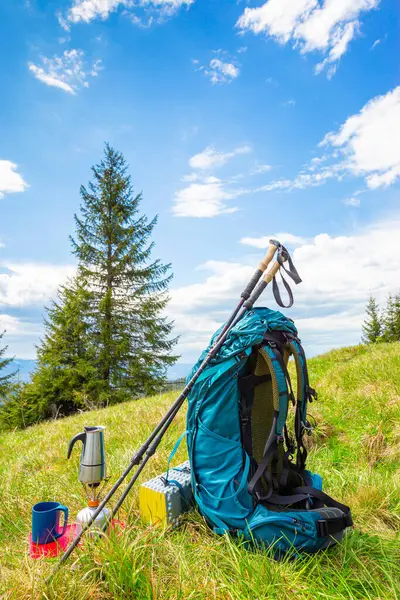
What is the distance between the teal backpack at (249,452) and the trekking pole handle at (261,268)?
6.7 inches

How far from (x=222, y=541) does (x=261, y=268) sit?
1.90 meters

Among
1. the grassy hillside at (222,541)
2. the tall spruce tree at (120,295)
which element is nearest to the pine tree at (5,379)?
the tall spruce tree at (120,295)

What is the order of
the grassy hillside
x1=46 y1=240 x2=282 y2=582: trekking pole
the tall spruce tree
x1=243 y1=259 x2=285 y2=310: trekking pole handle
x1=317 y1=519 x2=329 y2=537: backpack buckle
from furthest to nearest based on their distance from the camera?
the tall spruce tree, x1=243 y1=259 x2=285 y2=310: trekking pole handle, x1=46 y1=240 x2=282 y2=582: trekking pole, x1=317 y1=519 x2=329 y2=537: backpack buckle, the grassy hillside

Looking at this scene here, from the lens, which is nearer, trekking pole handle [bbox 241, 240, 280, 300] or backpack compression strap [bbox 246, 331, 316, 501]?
backpack compression strap [bbox 246, 331, 316, 501]

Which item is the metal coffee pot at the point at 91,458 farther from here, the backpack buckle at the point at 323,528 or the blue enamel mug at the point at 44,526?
the backpack buckle at the point at 323,528

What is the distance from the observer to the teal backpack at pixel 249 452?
250cm

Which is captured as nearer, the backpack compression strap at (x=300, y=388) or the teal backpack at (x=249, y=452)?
the teal backpack at (x=249, y=452)

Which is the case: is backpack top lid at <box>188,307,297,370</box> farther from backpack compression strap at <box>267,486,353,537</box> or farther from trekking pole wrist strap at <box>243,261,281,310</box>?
backpack compression strap at <box>267,486,353,537</box>

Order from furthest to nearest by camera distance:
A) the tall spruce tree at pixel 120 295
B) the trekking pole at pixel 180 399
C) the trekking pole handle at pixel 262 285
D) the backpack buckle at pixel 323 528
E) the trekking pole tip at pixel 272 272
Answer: the tall spruce tree at pixel 120 295
the trekking pole tip at pixel 272 272
the trekking pole handle at pixel 262 285
the trekking pole at pixel 180 399
the backpack buckle at pixel 323 528

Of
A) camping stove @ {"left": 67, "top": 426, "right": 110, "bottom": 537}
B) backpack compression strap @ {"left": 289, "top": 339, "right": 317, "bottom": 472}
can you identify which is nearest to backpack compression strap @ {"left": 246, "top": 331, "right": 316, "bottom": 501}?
backpack compression strap @ {"left": 289, "top": 339, "right": 317, "bottom": 472}

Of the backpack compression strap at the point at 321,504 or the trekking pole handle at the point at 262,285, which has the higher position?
the trekking pole handle at the point at 262,285

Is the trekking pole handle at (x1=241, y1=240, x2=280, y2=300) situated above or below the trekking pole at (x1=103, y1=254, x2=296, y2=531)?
above

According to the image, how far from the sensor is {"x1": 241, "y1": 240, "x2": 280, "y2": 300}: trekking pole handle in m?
2.75

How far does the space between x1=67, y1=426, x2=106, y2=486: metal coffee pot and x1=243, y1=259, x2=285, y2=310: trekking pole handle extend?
1428 millimetres
